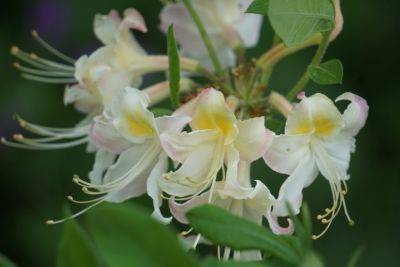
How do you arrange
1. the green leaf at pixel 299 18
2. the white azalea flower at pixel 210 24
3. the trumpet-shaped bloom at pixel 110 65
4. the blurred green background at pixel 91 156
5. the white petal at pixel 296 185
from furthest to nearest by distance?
the blurred green background at pixel 91 156 < the white azalea flower at pixel 210 24 < the trumpet-shaped bloom at pixel 110 65 < the white petal at pixel 296 185 < the green leaf at pixel 299 18

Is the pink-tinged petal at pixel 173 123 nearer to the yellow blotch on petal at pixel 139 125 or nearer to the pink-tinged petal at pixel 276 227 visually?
the yellow blotch on petal at pixel 139 125

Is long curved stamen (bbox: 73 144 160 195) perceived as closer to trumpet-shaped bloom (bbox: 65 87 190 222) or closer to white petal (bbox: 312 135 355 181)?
trumpet-shaped bloom (bbox: 65 87 190 222)

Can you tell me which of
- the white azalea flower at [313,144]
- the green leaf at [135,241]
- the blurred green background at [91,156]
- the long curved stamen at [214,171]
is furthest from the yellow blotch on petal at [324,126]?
the blurred green background at [91,156]

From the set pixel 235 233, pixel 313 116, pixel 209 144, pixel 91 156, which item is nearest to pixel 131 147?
pixel 209 144

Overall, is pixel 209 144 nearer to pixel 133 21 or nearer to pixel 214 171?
pixel 214 171

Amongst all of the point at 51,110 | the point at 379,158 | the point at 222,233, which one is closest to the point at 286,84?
the point at 379,158

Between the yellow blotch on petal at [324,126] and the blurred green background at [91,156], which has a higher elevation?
the yellow blotch on petal at [324,126]

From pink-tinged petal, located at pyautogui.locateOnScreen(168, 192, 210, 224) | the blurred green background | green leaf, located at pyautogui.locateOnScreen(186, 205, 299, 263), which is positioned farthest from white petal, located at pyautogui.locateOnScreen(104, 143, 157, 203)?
the blurred green background
